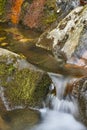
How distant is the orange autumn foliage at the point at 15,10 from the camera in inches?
491

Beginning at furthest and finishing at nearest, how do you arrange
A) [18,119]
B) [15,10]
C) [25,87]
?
[15,10] < [25,87] < [18,119]

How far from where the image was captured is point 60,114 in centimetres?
696

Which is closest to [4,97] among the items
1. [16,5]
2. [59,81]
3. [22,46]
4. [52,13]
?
[59,81]

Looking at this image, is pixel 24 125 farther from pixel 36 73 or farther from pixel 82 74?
pixel 82 74

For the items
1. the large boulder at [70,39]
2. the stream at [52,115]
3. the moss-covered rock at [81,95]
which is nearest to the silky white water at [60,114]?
the stream at [52,115]

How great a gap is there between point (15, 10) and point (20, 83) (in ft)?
20.2

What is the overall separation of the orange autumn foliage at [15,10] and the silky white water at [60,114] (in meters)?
5.75

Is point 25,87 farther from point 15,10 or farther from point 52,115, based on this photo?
point 15,10

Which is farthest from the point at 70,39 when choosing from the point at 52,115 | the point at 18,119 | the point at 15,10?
the point at 15,10

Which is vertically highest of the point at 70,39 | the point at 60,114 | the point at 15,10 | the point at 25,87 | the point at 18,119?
the point at 15,10

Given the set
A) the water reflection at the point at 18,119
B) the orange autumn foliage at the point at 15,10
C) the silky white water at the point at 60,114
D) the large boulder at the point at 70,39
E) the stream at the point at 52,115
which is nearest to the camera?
the water reflection at the point at 18,119

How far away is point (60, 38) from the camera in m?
9.54

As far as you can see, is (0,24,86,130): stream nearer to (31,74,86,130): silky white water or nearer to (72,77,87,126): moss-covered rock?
(31,74,86,130): silky white water

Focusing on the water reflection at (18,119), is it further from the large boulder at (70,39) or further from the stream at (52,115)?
the large boulder at (70,39)
